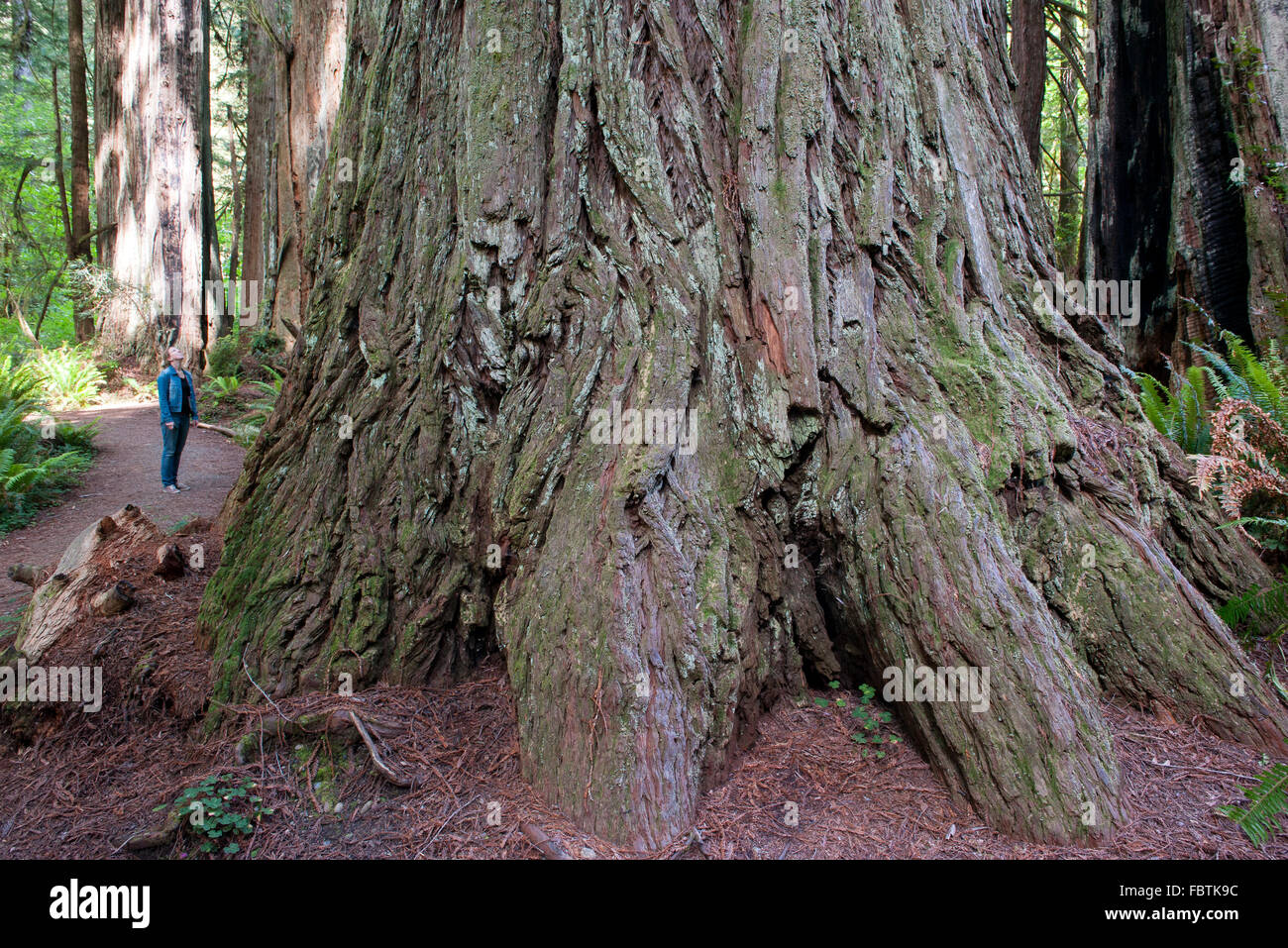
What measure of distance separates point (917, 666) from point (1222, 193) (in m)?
5.51

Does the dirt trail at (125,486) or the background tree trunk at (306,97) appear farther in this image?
the background tree trunk at (306,97)

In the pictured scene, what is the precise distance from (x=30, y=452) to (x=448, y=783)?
8.74m

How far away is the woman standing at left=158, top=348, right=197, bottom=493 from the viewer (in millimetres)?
8227

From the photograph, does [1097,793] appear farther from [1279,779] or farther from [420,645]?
[420,645]

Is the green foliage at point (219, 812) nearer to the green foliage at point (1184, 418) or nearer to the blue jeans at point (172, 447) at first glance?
the green foliage at point (1184, 418)

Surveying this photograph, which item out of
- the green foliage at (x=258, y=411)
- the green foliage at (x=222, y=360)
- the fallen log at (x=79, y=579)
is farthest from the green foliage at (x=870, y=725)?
the green foliage at (x=222, y=360)

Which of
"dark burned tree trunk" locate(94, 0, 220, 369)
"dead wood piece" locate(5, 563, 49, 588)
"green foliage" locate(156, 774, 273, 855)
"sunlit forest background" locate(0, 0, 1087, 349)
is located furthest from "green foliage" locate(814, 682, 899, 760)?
"dark burned tree trunk" locate(94, 0, 220, 369)

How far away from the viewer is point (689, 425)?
3268 millimetres

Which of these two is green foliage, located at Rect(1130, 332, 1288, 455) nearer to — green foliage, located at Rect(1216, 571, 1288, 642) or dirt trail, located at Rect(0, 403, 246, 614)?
green foliage, located at Rect(1216, 571, 1288, 642)

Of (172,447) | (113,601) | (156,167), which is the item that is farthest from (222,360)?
(113,601)

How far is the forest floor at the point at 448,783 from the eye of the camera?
273 centimetres

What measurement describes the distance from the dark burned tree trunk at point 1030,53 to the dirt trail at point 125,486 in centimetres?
991

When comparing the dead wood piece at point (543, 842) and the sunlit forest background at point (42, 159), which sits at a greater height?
the sunlit forest background at point (42, 159)

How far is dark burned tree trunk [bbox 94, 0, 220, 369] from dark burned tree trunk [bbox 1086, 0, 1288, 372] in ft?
46.5
